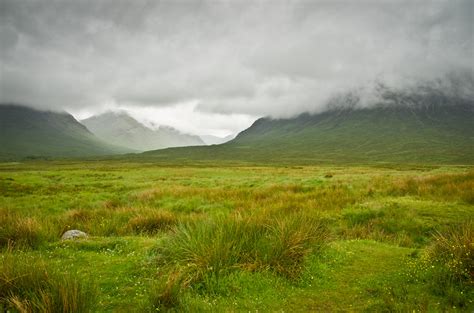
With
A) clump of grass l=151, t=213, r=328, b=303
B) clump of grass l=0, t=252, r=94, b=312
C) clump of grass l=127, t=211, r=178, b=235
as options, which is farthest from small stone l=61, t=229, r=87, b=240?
clump of grass l=0, t=252, r=94, b=312

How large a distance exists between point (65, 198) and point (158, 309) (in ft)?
74.5

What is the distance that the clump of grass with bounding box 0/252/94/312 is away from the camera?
4.83m

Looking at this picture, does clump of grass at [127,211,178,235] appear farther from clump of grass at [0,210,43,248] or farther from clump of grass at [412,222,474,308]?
clump of grass at [412,222,474,308]

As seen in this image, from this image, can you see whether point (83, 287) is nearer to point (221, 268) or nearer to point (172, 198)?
point (221, 268)

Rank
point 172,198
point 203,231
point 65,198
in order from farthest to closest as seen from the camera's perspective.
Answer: point 65,198
point 172,198
point 203,231

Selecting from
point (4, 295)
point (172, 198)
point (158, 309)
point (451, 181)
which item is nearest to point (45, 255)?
point (4, 295)

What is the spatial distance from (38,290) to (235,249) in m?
3.82

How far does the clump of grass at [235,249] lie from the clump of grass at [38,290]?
175cm

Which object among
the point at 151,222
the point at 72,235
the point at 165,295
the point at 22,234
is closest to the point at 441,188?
the point at 151,222

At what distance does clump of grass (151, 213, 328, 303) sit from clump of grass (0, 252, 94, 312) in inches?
68.8

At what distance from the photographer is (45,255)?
841 cm

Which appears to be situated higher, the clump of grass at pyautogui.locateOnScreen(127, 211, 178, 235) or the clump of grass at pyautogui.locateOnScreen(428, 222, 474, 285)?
the clump of grass at pyautogui.locateOnScreen(428, 222, 474, 285)

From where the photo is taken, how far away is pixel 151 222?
1316 cm

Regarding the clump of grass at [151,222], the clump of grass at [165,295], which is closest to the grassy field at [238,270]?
the clump of grass at [165,295]
